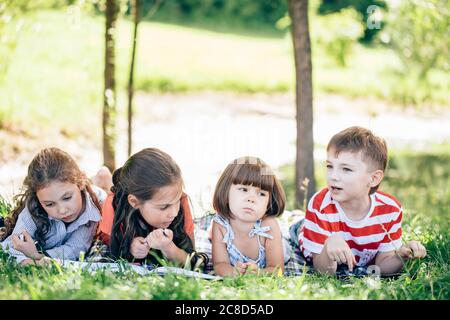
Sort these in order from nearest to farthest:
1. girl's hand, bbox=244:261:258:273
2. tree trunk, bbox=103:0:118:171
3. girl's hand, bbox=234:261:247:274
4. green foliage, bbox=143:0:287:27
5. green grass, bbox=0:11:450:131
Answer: girl's hand, bbox=244:261:258:273 → girl's hand, bbox=234:261:247:274 → tree trunk, bbox=103:0:118:171 → green grass, bbox=0:11:450:131 → green foliage, bbox=143:0:287:27

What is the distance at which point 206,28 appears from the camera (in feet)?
70.6

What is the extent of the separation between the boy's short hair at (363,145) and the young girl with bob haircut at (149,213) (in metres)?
0.85

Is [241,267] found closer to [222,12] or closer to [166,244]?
[166,244]

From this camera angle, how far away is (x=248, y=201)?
399cm

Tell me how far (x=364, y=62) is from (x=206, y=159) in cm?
1247

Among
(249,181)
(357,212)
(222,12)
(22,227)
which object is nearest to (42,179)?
(22,227)

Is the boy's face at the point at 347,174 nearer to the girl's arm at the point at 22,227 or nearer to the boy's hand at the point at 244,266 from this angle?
the boy's hand at the point at 244,266

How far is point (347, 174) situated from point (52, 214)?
1554mm

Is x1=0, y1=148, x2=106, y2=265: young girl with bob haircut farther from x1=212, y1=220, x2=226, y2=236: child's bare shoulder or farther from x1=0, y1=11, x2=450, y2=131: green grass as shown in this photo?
x1=0, y1=11, x2=450, y2=131: green grass

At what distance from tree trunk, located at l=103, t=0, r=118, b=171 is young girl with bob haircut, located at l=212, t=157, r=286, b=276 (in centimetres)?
247

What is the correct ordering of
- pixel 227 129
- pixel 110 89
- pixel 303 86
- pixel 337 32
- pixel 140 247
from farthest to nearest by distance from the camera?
pixel 337 32 < pixel 227 129 < pixel 110 89 < pixel 303 86 < pixel 140 247

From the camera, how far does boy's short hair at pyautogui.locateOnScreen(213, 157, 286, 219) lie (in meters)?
4.00

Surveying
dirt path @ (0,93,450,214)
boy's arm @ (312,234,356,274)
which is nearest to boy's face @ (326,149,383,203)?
boy's arm @ (312,234,356,274)

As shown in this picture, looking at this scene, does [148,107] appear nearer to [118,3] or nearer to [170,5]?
[118,3]
